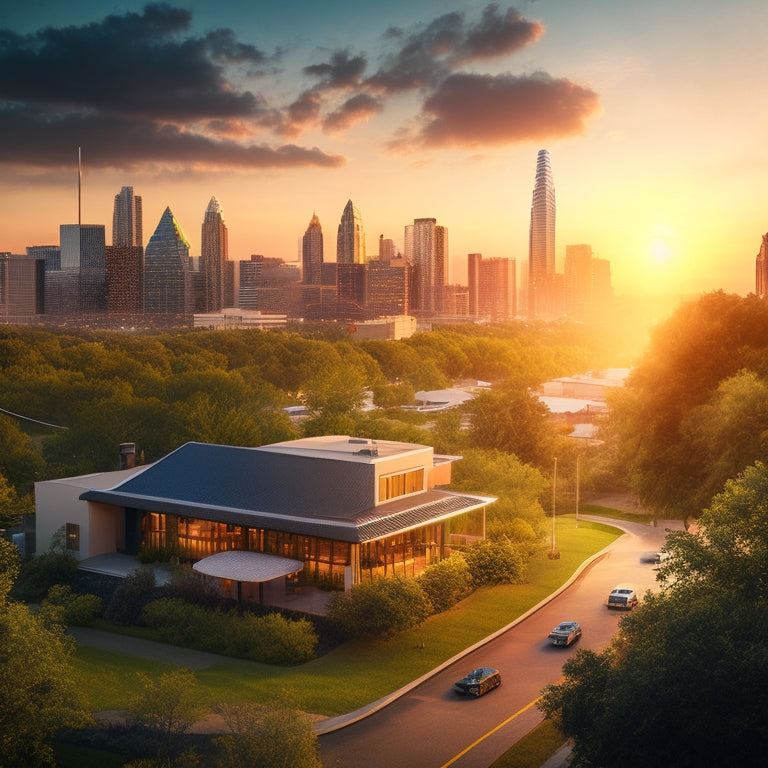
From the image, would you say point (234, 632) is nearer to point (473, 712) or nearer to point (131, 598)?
point (131, 598)

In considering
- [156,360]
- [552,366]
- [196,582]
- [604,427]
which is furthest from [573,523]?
[552,366]

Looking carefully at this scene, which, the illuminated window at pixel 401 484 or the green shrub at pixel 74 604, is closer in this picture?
the green shrub at pixel 74 604

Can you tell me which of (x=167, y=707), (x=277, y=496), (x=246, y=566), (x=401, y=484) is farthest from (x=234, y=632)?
(x=401, y=484)

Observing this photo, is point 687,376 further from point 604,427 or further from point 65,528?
point 604,427

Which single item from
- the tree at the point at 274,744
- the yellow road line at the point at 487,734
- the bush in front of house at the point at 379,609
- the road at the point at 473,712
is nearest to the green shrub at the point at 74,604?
the bush in front of house at the point at 379,609

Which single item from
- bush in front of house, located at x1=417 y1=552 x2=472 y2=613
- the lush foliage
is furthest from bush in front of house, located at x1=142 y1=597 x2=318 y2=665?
the lush foliage

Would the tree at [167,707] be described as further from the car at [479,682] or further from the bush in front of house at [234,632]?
the car at [479,682]

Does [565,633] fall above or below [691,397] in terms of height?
below
